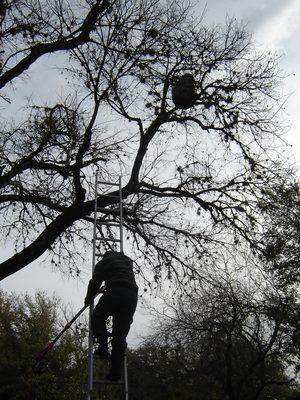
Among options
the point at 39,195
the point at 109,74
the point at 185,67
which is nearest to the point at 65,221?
the point at 39,195

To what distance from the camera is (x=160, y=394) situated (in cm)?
2286

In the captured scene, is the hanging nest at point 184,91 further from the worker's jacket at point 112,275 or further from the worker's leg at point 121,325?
the worker's leg at point 121,325

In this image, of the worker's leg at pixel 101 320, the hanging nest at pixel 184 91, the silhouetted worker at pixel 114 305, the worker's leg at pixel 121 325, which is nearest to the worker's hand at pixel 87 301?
the silhouetted worker at pixel 114 305

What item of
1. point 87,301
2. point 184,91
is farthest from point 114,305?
point 184,91

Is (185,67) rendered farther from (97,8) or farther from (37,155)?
(37,155)

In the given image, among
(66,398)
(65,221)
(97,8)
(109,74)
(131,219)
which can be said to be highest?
(97,8)

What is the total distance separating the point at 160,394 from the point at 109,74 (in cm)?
1952

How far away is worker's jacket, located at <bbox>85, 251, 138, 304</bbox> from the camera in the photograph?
4883 millimetres

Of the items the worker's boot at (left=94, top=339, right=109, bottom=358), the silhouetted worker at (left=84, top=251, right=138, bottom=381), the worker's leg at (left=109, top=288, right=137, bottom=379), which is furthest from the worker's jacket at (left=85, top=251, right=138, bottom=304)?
the worker's boot at (left=94, top=339, right=109, bottom=358)

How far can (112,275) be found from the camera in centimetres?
498

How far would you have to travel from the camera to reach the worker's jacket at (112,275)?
4883 millimetres

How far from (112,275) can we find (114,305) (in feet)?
1.23

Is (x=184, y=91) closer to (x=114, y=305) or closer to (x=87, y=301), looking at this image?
(x=87, y=301)

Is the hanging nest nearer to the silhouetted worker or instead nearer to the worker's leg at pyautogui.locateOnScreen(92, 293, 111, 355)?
the silhouetted worker
